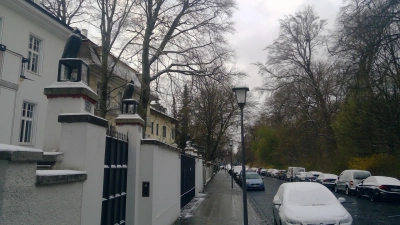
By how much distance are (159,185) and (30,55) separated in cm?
1313

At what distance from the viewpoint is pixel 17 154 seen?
2934mm

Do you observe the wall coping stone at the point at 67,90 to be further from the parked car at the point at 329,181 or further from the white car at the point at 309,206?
the parked car at the point at 329,181

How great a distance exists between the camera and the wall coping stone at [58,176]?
3.49m

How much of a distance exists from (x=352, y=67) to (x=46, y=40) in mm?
17467

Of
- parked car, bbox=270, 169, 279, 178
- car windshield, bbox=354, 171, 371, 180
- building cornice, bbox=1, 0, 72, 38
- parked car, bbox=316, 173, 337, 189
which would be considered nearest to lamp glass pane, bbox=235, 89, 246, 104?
building cornice, bbox=1, 0, 72, 38

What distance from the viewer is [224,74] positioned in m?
15.4

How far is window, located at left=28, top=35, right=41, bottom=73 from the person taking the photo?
714 inches

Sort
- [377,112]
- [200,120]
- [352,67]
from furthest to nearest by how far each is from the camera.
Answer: [200,120] → [377,112] → [352,67]

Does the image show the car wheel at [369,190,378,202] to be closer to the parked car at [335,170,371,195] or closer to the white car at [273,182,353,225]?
the parked car at [335,170,371,195]

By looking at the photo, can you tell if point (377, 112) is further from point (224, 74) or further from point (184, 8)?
point (184, 8)

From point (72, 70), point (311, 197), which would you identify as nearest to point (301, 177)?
point (311, 197)

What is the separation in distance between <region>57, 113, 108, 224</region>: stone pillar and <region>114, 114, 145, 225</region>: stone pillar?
2.50 metres

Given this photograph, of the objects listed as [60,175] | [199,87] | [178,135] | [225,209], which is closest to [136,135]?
[60,175]

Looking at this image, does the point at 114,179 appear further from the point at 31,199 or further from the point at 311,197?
the point at 311,197
